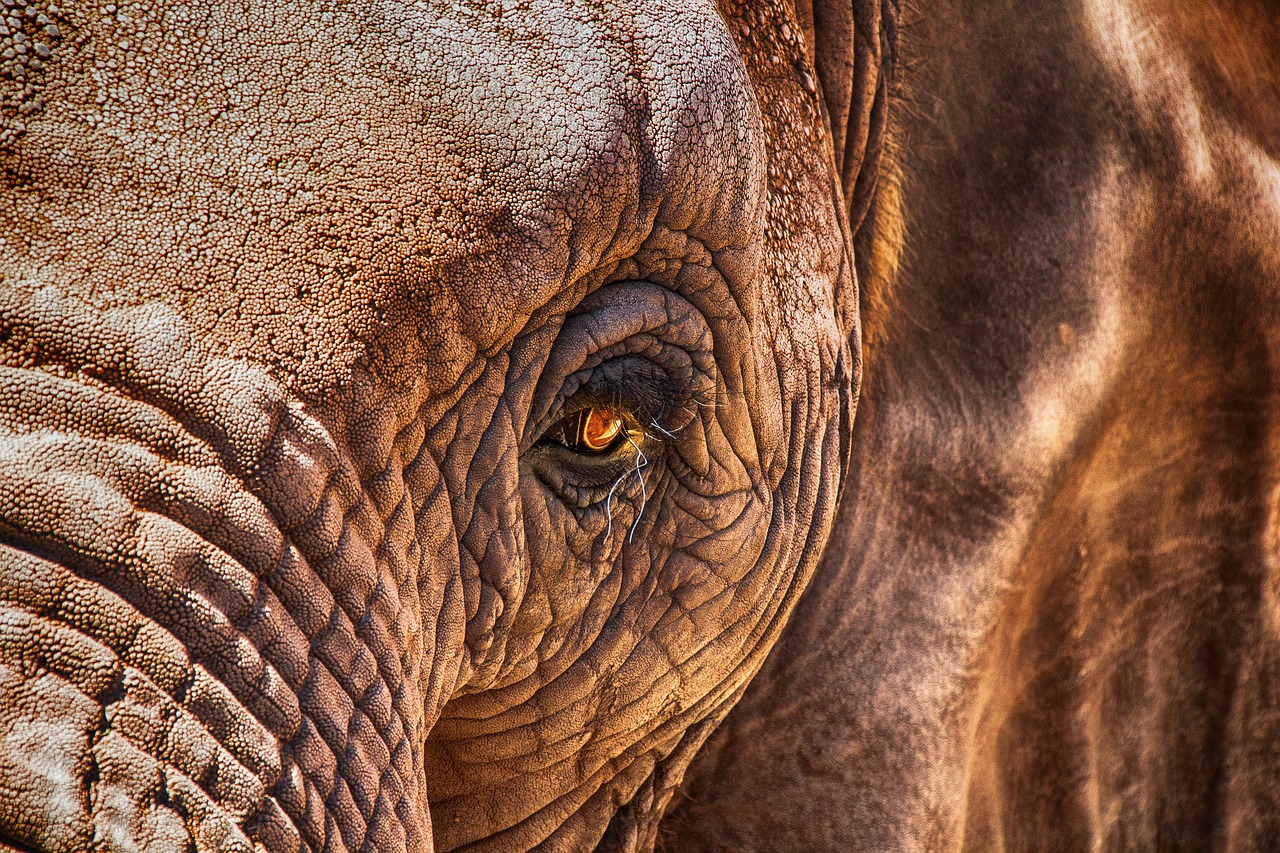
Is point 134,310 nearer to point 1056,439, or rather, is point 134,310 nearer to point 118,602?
point 118,602

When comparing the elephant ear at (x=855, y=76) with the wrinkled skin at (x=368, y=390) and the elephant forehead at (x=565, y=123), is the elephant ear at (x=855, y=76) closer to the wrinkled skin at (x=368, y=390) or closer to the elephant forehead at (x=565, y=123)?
the wrinkled skin at (x=368, y=390)

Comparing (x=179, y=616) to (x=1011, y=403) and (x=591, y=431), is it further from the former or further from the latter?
(x=1011, y=403)

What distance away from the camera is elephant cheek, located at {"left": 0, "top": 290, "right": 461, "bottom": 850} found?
83cm

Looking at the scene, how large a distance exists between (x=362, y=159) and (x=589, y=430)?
36 centimetres

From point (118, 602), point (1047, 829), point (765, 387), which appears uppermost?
point (765, 387)

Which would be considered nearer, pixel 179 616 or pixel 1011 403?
pixel 179 616

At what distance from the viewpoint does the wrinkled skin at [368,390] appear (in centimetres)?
86

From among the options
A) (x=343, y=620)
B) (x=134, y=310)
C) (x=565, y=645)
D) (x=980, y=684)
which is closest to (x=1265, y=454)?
(x=980, y=684)

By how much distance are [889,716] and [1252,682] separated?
74 centimetres

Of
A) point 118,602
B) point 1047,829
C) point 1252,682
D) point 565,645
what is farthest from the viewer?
point 1252,682

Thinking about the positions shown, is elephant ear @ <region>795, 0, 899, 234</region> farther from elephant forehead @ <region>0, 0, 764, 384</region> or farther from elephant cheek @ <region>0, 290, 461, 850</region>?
elephant cheek @ <region>0, 290, 461, 850</region>

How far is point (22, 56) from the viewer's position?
2.99 ft

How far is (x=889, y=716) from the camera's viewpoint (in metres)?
1.78

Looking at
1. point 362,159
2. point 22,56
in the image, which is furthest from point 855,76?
point 22,56
